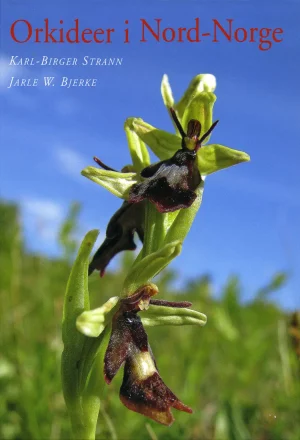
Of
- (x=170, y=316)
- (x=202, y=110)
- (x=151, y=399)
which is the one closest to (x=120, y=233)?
(x=170, y=316)

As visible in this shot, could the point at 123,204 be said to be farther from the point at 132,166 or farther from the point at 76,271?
the point at 76,271

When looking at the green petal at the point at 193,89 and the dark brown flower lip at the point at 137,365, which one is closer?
the dark brown flower lip at the point at 137,365

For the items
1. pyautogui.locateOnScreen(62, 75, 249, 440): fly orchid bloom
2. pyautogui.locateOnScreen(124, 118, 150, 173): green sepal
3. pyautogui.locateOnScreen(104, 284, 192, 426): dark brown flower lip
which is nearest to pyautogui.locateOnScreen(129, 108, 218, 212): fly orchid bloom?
pyautogui.locateOnScreen(62, 75, 249, 440): fly orchid bloom

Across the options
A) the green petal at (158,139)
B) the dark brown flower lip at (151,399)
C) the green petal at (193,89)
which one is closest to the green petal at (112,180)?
the green petal at (158,139)

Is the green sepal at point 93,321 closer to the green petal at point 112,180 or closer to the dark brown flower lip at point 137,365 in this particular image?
the dark brown flower lip at point 137,365

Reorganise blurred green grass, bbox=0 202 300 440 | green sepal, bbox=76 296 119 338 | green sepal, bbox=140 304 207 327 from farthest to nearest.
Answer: blurred green grass, bbox=0 202 300 440 → green sepal, bbox=140 304 207 327 → green sepal, bbox=76 296 119 338

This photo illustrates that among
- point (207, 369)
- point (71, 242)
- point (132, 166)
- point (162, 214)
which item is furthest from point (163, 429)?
point (207, 369)

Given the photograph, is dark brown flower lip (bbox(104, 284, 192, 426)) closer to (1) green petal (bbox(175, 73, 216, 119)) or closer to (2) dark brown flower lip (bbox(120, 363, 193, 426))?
(2) dark brown flower lip (bbox(120, 363, 193, 426))
